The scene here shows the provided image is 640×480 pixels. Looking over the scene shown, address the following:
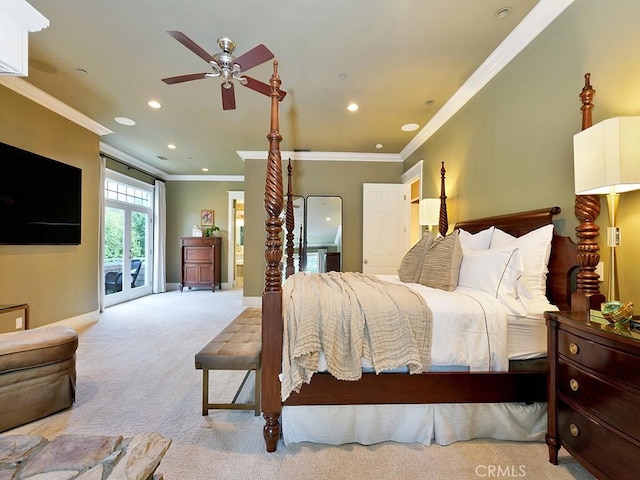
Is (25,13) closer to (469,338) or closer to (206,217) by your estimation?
(469,338)

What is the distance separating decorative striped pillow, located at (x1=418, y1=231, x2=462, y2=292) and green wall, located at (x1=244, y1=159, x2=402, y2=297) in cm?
285

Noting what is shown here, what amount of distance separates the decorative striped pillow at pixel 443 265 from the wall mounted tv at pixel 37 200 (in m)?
4.21

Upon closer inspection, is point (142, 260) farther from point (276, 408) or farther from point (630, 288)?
point (630, 288)

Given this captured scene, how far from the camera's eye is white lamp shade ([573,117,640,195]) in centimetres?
127

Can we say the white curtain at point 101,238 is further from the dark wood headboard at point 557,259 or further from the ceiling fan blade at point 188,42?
the dark wood headboard at point 557,259

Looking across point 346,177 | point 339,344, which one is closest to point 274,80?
point 339,344

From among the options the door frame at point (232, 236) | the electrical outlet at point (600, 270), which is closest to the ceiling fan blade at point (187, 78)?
the electrical outlet at point (600, 270)

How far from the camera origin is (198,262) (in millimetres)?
6797

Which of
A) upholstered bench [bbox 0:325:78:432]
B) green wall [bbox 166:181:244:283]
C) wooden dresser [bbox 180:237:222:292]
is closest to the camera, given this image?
upholstered bench [bbox 0:325:78:432]

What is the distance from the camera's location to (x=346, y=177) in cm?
541

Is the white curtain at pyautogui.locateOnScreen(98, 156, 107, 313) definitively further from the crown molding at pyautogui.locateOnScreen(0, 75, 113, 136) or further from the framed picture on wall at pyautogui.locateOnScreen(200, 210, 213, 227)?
the framed picture on wall at pyautogui.locateOnScreen(200, 210, 213, 227)

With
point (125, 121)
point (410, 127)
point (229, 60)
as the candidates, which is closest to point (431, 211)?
point (410, 127)

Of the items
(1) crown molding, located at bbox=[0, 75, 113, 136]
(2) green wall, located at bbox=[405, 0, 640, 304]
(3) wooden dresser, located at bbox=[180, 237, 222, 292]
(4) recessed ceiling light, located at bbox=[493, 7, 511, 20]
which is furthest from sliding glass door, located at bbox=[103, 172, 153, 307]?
(4) recessed ceiling light, located at bbox=[493, 7, 511, 20]

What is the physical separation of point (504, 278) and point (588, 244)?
0.45 m
